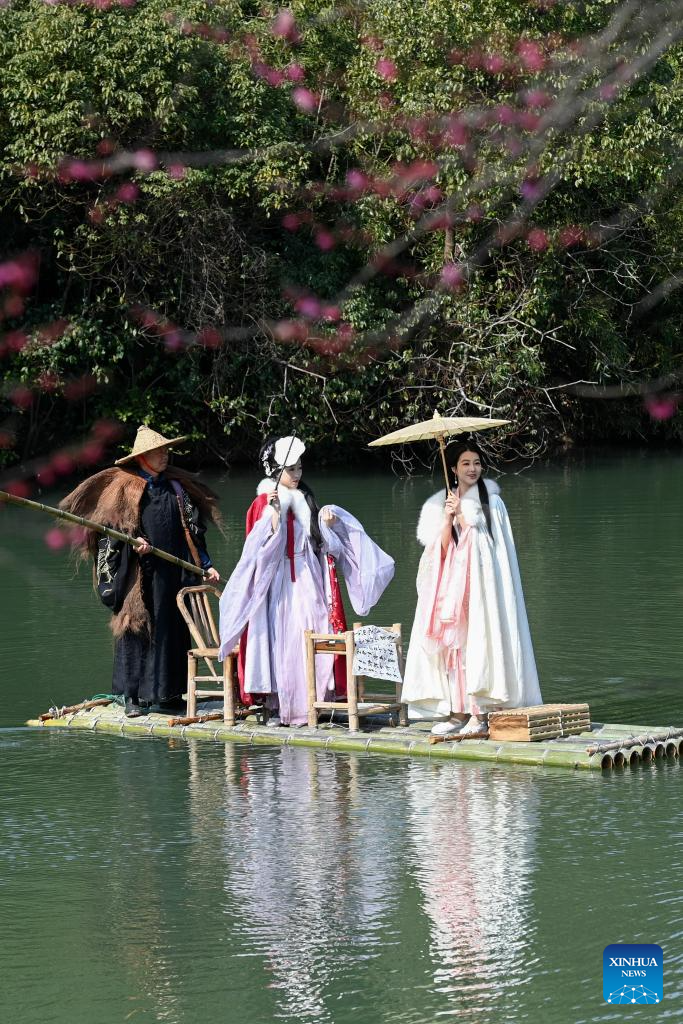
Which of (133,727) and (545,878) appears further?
(133,727)

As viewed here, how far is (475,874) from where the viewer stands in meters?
6.62

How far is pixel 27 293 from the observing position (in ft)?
94.2

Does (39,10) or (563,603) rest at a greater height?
(39,10)

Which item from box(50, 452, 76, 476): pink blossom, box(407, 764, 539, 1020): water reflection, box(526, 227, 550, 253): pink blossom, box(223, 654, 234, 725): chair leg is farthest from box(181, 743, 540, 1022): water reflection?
box(50, 452, 76, 476): pink blossom

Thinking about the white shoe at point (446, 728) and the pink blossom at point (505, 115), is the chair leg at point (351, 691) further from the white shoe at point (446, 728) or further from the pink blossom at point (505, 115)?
the pink blossom at point (505, 115)

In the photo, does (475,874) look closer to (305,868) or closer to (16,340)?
(305,868)

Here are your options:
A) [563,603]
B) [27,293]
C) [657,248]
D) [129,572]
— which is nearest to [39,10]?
[27,293]

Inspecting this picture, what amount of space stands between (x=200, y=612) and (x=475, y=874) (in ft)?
12.4

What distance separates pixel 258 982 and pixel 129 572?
15.8 feet

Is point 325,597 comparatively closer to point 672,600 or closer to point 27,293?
point 672,600

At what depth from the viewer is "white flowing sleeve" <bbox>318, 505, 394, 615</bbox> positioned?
31.7 feet

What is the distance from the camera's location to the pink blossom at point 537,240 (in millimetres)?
28425

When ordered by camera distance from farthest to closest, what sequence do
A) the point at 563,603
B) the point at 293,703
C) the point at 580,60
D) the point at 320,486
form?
the point at 320,486 → the point at 580,60 → the point at 563,603 → the point at 293,703

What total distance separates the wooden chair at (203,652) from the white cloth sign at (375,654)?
2.56 ft
